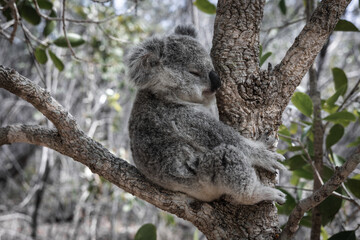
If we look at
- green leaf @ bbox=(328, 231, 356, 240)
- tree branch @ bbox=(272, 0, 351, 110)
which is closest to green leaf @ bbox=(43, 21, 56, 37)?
tree branch @ bbox=(272, 0, 351, 110)

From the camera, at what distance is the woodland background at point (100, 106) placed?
305 centimetres

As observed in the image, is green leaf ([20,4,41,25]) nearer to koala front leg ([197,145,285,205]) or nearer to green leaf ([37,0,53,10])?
green leaf ([37,0,53,10])

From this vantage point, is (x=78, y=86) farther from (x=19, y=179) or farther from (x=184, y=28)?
(x=184, y=28)

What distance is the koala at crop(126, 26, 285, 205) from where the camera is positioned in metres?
1.98

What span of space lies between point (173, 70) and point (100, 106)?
146 inches

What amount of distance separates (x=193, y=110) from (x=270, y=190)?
789 mm

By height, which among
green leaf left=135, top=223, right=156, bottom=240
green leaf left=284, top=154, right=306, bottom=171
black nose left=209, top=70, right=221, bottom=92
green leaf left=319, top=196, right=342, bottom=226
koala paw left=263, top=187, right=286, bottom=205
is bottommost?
green leaf left=135, top=223, right=156, bottom=240

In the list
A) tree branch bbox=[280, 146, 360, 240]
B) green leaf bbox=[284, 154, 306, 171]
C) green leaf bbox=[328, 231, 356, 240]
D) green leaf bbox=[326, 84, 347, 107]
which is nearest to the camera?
tree branch bbox=[280, 146, 360, 240]

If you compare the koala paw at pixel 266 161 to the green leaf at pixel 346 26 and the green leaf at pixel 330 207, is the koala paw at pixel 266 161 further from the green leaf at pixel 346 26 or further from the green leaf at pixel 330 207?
the green leaf at pixel 346 26

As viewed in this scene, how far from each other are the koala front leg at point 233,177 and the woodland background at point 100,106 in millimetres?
730

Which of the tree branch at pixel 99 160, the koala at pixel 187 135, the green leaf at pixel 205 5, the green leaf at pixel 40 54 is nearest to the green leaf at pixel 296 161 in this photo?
the koala at pixel 187 135

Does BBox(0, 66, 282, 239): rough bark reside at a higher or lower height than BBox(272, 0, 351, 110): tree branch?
lower

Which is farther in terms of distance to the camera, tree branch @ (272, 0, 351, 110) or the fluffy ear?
the fluffy ear

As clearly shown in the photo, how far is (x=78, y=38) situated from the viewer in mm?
3076
